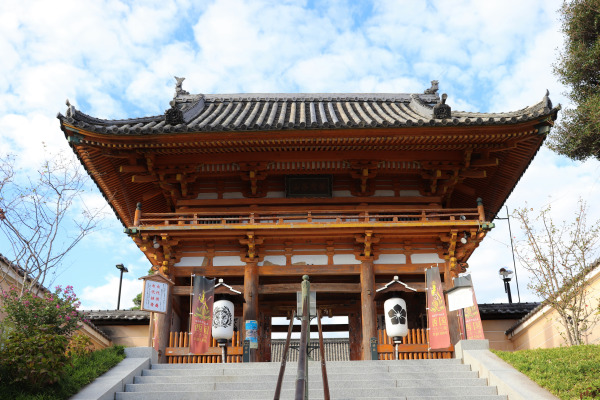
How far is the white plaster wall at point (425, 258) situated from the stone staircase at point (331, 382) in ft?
12.8

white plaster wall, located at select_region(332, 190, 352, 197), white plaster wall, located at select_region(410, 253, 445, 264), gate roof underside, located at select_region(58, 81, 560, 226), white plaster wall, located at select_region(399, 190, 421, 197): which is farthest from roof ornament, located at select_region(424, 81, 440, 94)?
white plaster wall, located at select_region(410, 253, 445, 264)

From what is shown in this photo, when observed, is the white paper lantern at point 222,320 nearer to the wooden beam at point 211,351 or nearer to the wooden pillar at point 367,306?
the wooden beam at point 211,351

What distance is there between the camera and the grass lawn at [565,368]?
8.44m

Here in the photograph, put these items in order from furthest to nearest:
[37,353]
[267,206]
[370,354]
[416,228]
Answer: [267,206] < [416,228] < [370,354] < [37,353]

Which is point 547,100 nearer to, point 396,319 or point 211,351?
point 396,319

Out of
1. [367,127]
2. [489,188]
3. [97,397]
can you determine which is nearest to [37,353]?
[97,397]

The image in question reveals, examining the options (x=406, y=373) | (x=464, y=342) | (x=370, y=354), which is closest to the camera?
(x=406, y=373)

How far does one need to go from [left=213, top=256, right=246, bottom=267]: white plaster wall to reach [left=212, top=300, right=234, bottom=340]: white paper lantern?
5.41 ft

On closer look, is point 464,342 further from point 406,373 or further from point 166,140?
point 166,140

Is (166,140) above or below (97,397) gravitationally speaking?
above

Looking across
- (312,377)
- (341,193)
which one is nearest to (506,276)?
(341,193)

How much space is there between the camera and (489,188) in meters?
16.6

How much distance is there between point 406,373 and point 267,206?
6647 millimetres

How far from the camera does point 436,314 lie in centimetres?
1286
